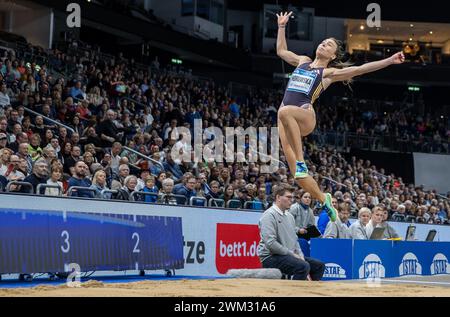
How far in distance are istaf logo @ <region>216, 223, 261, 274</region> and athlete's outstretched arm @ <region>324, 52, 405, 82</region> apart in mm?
6214

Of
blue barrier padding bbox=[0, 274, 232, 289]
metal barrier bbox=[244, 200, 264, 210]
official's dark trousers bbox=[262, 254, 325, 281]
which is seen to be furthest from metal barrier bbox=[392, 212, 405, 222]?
official's dark trousers bbox=[262, 254, 325, 281]

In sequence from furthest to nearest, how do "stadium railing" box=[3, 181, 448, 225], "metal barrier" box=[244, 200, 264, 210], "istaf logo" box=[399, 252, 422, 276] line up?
"metal barrier" box=[244, 200, 264, 210] < "istaf logo" box=[399, 252, 422, 276] < "stadium railing" box=[3, 181, 448, 225]

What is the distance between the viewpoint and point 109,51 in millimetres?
34531

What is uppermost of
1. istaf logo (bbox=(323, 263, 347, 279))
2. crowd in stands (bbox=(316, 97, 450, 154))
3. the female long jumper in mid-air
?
crowd in stands (bbox=(316, 97, 450, 154))

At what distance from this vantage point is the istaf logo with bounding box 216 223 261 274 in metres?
15.3

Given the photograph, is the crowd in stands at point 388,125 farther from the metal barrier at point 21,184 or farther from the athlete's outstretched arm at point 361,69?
the athlete's outstretched arm at point 361,69

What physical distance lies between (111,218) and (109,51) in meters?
22.9

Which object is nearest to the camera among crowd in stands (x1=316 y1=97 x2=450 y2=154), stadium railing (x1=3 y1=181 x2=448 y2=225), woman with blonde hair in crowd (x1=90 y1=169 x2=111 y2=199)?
stadium railing (x1=3 y1=181 x2=448 y2=225)

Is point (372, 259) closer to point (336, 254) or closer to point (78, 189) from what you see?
point (336, 254)

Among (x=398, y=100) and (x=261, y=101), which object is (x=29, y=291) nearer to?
(x=261, y=101)

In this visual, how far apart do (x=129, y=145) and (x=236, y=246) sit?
4027mm

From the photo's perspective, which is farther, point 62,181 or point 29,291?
point 62,181

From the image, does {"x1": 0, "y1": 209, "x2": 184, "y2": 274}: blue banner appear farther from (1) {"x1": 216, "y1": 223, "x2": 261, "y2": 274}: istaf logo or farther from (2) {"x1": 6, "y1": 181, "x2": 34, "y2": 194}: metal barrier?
(1) {"x1": 216, "y1": 223, "x2": 261, "y2": 274}: istaf logo
